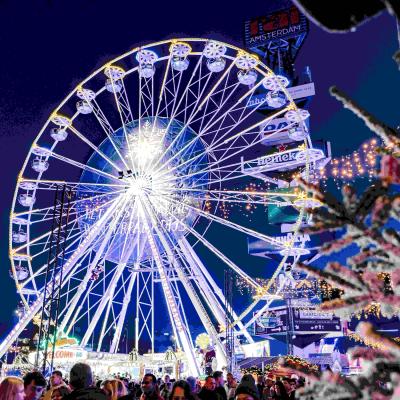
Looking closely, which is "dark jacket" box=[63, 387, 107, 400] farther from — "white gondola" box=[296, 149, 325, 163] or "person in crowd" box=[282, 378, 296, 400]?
"white gondola" box=[296, 149, 325, 163]

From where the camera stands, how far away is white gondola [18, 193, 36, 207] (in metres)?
23.4

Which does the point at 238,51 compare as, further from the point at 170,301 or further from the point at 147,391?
the point at 147,391

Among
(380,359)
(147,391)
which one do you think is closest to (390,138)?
(380,359)

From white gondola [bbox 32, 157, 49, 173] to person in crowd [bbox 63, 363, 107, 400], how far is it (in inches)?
779

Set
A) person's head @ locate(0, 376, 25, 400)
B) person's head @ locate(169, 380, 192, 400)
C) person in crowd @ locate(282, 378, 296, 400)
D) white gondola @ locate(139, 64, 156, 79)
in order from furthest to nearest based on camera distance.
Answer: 1. white gondola @ locate(139, 64, 156, 79)
2. person in crowd @ locate(282, 378, 296, 400)
3. person's head @ locate(169, 380, 192, 400)
4. person's head @ locate(0, 376, 25, 400)

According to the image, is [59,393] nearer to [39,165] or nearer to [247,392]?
[247,392]

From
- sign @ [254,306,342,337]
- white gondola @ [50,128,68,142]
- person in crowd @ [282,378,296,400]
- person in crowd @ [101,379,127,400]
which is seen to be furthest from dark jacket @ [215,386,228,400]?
sign @ [254,306,342,337]

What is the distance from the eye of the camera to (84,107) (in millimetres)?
23188

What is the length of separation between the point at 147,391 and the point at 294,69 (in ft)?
177

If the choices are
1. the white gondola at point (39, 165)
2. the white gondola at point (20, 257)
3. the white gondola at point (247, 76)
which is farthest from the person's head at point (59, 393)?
the white gondola at point (20, 257)

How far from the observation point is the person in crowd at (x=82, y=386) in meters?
4.33

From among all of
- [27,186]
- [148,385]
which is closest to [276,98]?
[27,186]

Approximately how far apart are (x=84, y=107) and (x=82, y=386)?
19.9 metres

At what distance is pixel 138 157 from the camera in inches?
872
